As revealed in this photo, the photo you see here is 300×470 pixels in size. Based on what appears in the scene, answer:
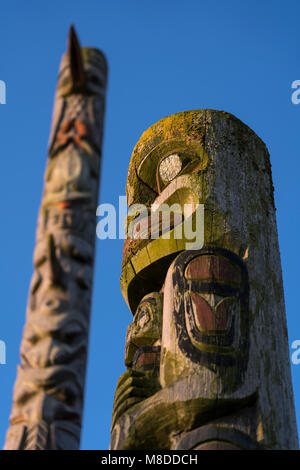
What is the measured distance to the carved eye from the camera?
6.84 metres

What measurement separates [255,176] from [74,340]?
368 centimetres

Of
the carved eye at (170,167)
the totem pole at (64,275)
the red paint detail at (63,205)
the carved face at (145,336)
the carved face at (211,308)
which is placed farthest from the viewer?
the carved eye at (170,167)

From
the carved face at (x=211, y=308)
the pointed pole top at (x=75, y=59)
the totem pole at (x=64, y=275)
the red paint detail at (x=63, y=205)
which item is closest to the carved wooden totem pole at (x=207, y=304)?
the carved face at (x=211, y=308)

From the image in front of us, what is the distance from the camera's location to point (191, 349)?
5129mm

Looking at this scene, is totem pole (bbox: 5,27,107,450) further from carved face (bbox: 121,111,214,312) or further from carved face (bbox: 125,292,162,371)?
carved face (bbox: 121,111,214,312)

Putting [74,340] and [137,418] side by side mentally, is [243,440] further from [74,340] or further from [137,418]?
[74,340]

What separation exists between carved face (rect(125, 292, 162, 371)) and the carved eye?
1.28 m

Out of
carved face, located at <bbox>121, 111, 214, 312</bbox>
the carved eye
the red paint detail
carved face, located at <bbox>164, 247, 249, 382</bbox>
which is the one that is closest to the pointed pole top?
the red paint detail

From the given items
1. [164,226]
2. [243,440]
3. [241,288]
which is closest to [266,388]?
[243,440]

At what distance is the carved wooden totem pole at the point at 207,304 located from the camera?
4910 millimetres

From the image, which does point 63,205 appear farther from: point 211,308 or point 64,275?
point 211,308

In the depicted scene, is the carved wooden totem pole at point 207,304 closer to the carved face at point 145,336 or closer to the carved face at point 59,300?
the carved face at point 145,336

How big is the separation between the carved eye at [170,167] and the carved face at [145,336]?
1277 millimetres

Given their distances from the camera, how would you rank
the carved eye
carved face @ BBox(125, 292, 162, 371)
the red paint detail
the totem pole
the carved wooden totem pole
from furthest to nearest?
1. the carved eye
2. carved face @ BBox(125, 292, 162, 371)
3. the carved wooden totem pole
4. the red paint detail
5. the totem pole
